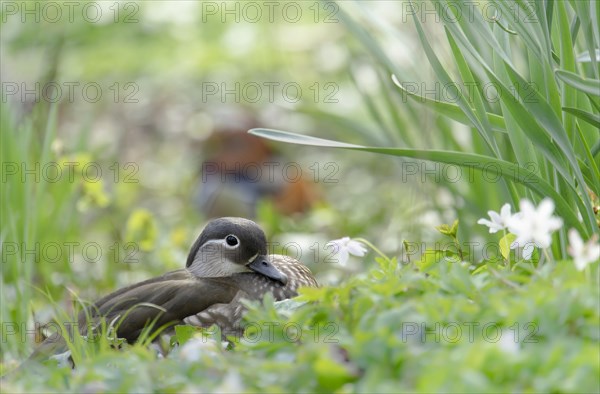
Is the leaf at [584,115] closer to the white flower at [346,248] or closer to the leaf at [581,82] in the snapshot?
the leaf at [581,82]

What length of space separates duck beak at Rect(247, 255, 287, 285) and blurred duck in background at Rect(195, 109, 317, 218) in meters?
4.21

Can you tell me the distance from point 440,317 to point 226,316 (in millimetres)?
1530

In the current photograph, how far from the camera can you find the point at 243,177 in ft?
28.6

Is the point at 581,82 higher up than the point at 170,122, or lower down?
higher up

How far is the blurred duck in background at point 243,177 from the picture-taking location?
8.27m

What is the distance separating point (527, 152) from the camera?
329 centimetres

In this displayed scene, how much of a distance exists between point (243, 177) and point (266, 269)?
15.9 ft

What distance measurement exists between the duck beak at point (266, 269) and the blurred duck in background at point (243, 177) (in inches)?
166

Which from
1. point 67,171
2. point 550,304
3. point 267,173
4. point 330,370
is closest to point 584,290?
point 550,304

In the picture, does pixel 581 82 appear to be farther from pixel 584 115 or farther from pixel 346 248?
pixel 346 248

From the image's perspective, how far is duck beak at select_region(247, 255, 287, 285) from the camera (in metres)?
3.84

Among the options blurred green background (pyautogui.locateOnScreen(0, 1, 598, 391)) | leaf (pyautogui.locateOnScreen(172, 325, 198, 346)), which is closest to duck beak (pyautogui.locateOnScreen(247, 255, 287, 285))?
blurred green background (pyautogui.locateOnScreen(0, 1, 598, 391))

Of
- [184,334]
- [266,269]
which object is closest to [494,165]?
[184,334]

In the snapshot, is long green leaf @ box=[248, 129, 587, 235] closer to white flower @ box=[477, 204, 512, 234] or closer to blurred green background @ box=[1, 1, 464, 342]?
white flower @ box=[477, 204, 512, 234]
